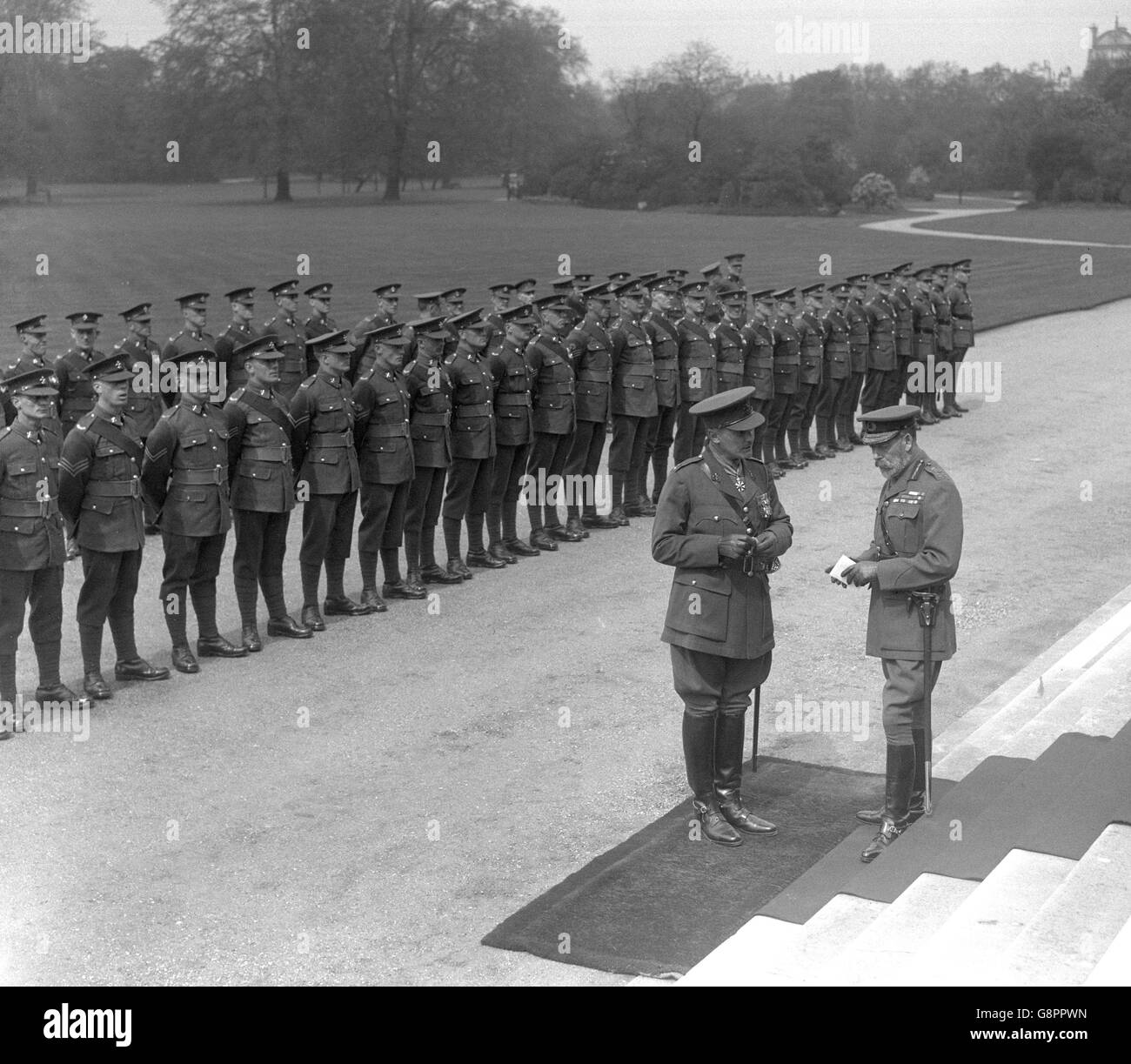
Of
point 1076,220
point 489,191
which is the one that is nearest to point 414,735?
point 489,191

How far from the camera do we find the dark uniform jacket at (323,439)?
9531 millimetres

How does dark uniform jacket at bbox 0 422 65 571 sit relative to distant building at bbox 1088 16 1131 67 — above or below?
below

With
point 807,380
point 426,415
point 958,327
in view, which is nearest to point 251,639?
point 426,415

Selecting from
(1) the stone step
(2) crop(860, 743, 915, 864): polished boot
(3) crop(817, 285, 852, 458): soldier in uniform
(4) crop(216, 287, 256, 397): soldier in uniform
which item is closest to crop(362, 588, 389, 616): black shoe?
(4) crop(216, 287, 256, 397): soldier in uniform

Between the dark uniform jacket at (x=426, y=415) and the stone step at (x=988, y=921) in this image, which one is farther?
the dark uniform jacket at (x=426, y=415)

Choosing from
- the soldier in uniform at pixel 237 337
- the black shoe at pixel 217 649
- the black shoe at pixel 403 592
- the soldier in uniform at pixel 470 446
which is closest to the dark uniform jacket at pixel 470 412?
the soldier in uniform at pixel 470 446

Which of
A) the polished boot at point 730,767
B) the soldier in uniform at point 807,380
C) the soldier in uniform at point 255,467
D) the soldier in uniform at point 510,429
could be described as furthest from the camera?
the soldier in uniform at point 807,380

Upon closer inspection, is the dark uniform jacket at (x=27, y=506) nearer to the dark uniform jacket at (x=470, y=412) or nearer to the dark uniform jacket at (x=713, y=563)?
the dark uniform jacket at (x=713, y=563)

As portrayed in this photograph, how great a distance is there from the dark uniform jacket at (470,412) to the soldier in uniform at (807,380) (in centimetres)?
504

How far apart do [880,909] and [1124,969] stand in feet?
4.34

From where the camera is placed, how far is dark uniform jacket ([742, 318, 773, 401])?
14359mm

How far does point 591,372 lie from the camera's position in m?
12.3

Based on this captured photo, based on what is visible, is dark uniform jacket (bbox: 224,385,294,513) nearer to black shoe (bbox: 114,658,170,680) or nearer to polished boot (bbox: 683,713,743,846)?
black shoe (bbox: 114,658,170,680)

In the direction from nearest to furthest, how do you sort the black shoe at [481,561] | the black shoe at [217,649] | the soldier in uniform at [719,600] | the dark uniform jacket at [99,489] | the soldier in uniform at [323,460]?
the soldier in uniform at [719,600] < the dark uniform jacket at [99,489] < the black shoe at [217,649] < the soldier in uniform at [323,460] < the black shoe at [481,561]
